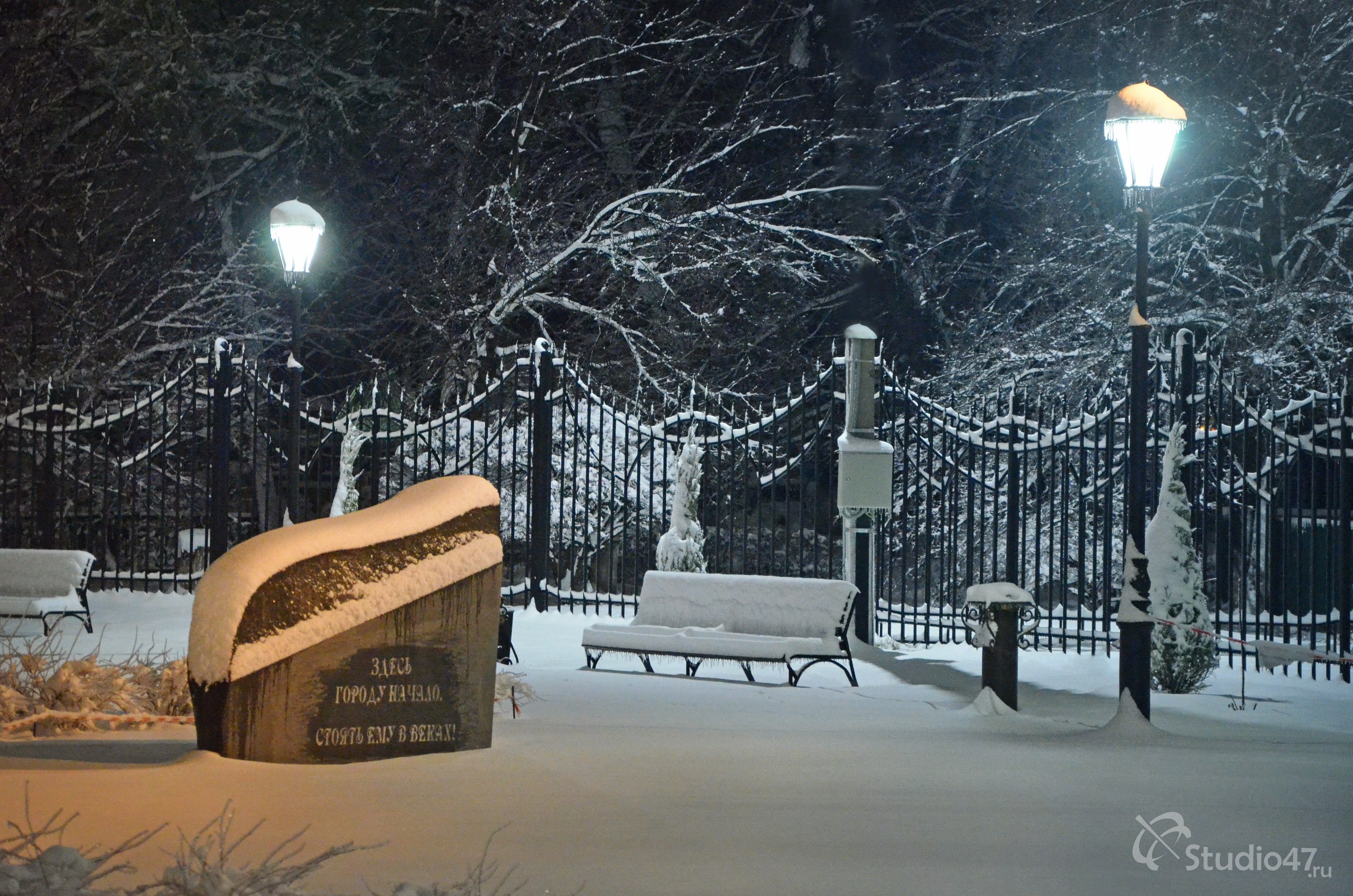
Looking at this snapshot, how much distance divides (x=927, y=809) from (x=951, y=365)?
49.7 feet

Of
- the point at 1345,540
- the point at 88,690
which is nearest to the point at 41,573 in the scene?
the point at 88,690

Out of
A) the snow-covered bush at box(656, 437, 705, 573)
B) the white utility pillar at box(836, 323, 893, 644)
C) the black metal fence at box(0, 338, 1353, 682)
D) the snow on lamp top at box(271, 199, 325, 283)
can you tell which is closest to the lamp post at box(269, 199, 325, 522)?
the snow on lamp top at box(271, 199, 325, 283)

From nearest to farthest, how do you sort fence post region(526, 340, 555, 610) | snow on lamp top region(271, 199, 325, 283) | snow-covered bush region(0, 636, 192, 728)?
snow-covered bush region(0, 636, 192, 728), snow on lamp top region(271, 199, 325, 283), fence post region(526, 340, 555, 610)

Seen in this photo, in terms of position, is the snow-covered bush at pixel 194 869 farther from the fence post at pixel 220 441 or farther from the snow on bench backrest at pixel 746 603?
the fence post at pixel 220 441

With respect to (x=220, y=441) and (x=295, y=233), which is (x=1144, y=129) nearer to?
(x=295, y=233)

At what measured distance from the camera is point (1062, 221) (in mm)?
20141

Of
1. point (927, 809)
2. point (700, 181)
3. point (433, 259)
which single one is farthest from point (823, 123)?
point (927, 809)

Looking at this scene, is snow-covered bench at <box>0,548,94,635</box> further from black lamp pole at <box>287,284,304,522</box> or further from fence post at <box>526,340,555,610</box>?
fence post at <box>526,340,555,610</box>

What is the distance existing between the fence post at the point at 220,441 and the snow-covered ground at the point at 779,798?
254 inches

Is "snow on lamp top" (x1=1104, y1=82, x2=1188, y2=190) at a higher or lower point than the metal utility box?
higher

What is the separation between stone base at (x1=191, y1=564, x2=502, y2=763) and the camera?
6.23m

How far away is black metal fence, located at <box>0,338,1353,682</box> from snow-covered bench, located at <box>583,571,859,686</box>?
6.90ft

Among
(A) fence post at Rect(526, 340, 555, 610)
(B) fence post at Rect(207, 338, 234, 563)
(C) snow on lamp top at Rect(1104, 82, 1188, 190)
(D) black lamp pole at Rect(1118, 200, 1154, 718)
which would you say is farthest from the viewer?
(B) fence post at Rect(207, 338, 234, 563)

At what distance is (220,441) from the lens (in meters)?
14.7
